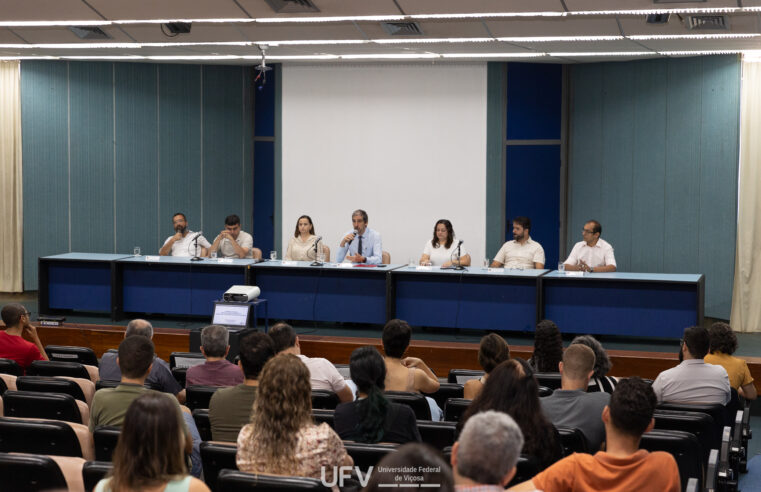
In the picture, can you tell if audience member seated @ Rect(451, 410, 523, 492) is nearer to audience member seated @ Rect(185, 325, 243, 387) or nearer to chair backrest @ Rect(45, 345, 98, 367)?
audience member seated @ Rect(185, 325, 243, 387)

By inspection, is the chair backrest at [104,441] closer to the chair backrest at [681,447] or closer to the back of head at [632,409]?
the back of head at [632,409]

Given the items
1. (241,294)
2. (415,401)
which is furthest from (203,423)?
(241,294)

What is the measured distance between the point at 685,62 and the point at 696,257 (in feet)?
6.98

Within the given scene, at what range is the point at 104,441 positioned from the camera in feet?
10.3

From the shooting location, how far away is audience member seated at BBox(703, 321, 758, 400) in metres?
4.65

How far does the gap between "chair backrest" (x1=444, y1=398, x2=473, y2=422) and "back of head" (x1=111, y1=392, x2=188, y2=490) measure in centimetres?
182

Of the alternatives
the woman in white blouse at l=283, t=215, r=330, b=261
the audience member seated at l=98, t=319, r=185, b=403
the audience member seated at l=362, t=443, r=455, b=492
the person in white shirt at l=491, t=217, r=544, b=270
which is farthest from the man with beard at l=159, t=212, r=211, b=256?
the audience member seated at l=362, t=443, r=455, b=492

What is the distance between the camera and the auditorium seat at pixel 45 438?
3.12m

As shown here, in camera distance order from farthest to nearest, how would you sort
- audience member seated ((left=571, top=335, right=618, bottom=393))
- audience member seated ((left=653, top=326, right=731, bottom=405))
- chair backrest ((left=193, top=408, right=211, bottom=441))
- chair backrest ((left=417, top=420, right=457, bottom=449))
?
audience member seated ((left=653, top=326, right=731, bottom=405)) → audience member seated ((left=571, top=335, right=618, bottom=393)) → chair backrest ((left=193, top=408, right=211, bottom=441)) → chair backrest ((left=417, top=420, right=457, bottom=449))

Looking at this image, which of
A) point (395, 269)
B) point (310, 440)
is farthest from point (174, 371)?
point (395, 269)

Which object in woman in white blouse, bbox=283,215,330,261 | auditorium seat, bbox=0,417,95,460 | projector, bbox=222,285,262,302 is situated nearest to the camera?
auditorium seat, bbox=0,417,95,460

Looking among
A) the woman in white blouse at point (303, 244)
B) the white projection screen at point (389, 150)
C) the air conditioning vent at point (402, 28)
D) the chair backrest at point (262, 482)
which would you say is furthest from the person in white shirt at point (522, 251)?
the chair backrest at point (262, 482)

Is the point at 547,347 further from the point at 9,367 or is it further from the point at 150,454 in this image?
the point at 9,367

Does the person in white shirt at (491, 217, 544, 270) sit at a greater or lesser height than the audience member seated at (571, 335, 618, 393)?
greater
